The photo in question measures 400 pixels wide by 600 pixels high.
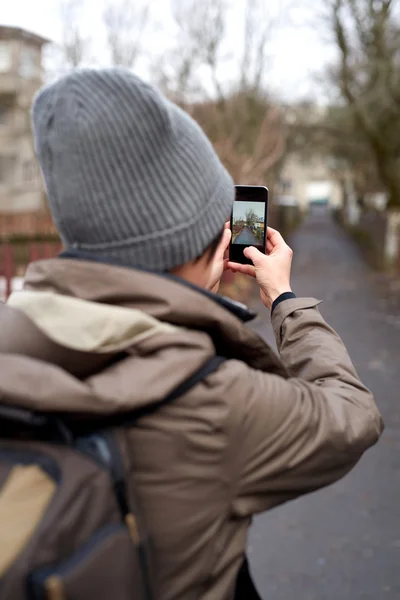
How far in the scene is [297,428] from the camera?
4.00 ft

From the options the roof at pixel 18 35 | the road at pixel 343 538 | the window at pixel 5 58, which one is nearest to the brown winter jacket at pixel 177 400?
the road at pixel 343 538

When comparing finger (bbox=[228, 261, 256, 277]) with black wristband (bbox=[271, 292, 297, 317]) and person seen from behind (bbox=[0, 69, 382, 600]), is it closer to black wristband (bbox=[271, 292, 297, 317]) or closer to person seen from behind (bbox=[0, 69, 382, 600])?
black wristband (bbox=[271, 292, 297, 317])

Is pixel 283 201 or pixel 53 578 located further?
pixel 283 201

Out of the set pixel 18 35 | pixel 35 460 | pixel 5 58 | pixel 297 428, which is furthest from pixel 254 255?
pixel 5 58

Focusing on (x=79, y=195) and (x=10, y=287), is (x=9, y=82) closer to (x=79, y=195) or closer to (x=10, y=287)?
(x=10, y=287)

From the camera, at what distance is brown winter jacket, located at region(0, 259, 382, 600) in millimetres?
1072

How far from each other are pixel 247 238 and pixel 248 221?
49 mm

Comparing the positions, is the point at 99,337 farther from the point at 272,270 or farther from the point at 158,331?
the point at 272,270

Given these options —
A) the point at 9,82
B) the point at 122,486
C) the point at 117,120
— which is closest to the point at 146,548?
the point at 122,486

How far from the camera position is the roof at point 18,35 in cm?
3594

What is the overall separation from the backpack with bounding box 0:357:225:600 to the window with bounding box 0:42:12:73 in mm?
41282

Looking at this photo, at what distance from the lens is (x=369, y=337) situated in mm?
9906

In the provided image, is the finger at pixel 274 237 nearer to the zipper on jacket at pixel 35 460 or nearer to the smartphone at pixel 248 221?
the smartphone at pixel 248 221

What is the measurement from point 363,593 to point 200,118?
18.9m
